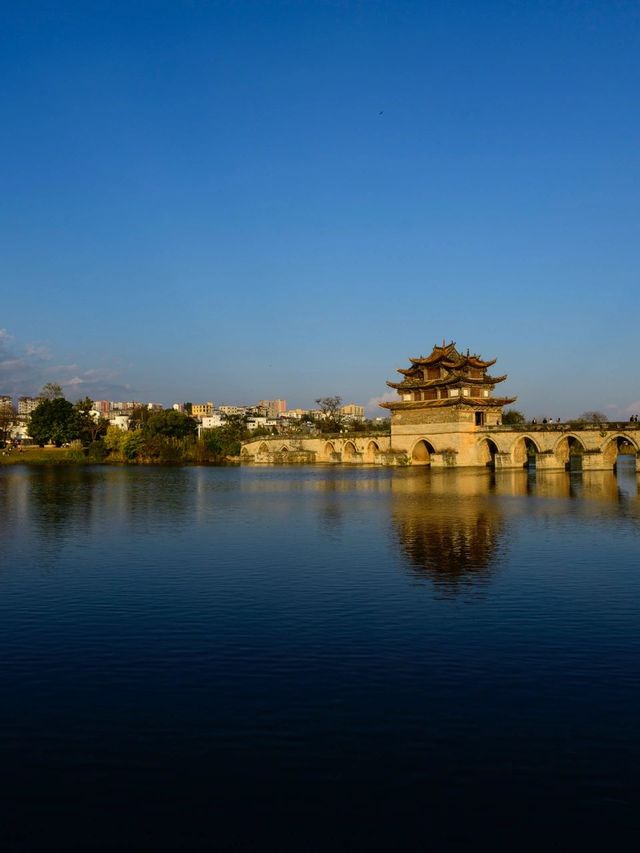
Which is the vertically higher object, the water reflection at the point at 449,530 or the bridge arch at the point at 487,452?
the bridge arch at the point at 487,452

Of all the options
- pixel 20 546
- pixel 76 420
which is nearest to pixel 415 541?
pixel 20 546

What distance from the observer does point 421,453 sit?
7156 centimetres

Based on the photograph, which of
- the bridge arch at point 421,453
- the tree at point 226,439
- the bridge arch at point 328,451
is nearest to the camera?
the bridge arch at point 421,453

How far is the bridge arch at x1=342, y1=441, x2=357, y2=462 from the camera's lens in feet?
277

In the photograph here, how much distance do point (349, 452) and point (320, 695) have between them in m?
75.4

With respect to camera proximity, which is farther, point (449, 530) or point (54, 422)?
point (54, 422)

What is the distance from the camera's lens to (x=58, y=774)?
7918mm

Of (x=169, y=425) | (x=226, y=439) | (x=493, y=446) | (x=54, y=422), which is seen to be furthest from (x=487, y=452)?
(x=54, y=422)

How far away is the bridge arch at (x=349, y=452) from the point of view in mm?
84438

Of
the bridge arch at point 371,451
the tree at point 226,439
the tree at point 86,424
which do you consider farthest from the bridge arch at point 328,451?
the tree at point 86,424

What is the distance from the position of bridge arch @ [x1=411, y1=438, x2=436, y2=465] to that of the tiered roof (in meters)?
3.90

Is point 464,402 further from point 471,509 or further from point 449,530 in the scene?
point 449,530

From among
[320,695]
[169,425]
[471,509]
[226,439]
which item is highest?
[169,425]

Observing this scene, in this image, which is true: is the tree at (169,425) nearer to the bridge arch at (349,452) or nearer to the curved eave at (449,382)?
the bridge arch at (349,452)
